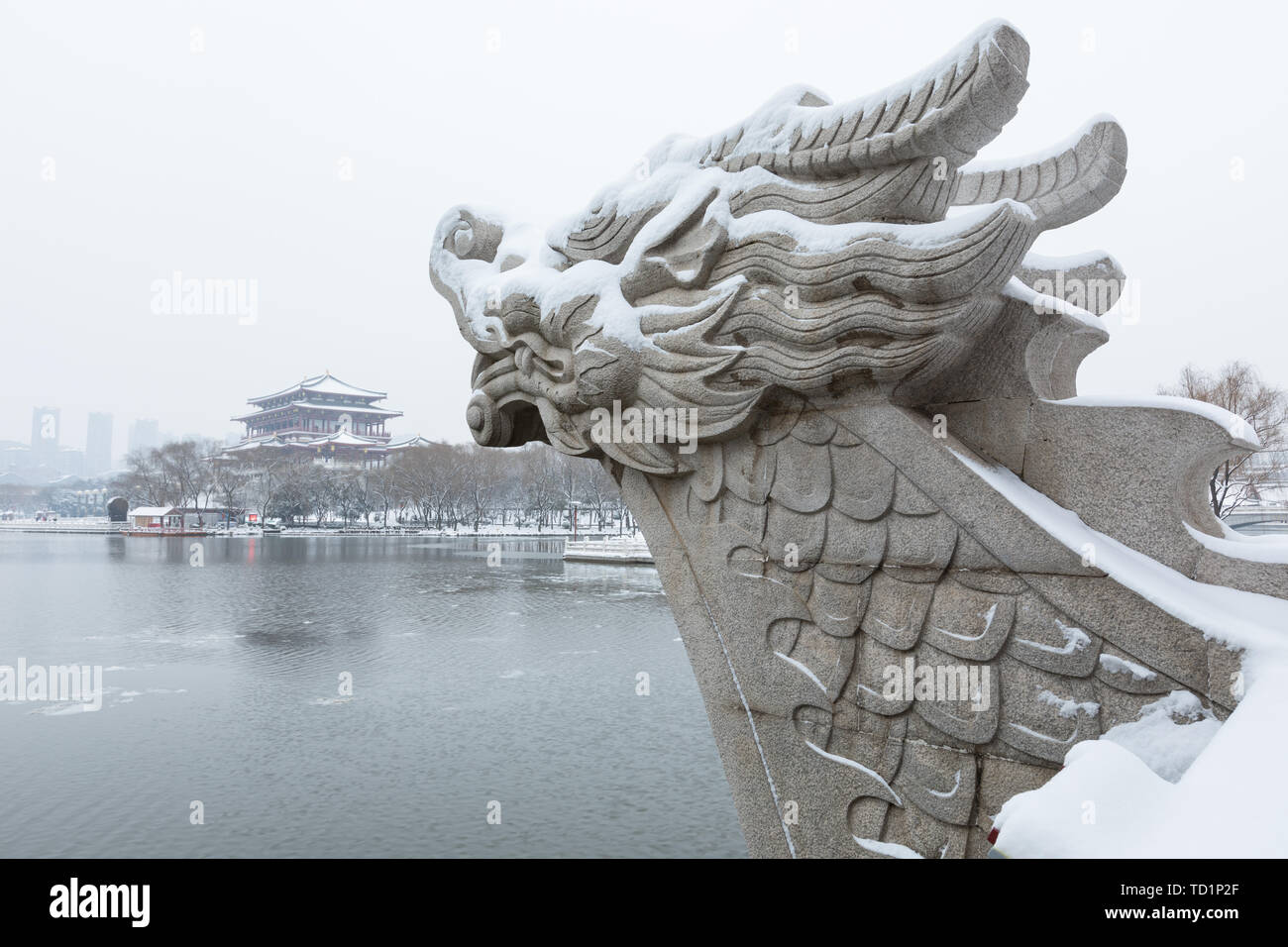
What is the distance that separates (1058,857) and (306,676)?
33.0 feet

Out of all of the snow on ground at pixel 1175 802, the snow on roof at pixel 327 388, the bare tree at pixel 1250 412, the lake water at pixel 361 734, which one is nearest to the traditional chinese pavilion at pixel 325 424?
the snow on roof at pixel 327 388

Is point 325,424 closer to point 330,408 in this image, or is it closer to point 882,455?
point 330,408

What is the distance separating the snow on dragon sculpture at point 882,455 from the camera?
7.61ft

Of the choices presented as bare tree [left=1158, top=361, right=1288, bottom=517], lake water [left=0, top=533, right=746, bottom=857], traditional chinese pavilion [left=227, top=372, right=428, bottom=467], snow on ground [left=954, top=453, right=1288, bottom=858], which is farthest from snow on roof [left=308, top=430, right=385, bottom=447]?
snow on ground [left=954, top=453, right=1288, bottom=858]

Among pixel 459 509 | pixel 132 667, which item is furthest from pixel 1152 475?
pixel 459 509

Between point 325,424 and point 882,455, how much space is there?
50.9 m

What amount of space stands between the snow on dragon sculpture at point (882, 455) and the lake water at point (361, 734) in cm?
323

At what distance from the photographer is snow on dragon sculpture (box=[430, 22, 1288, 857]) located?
232 centimetres

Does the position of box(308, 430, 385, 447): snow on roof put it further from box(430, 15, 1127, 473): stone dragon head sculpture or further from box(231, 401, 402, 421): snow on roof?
box(430, 15, 1127, 473): stone dragon head sculpture

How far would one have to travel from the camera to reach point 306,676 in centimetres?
981

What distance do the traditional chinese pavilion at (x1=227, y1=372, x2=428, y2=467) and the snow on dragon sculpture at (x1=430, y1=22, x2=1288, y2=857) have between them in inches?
1772

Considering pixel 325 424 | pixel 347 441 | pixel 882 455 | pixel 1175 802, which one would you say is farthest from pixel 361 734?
pixel 325 424

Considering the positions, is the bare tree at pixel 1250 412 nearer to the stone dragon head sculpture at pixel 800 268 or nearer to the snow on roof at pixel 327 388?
the stone dragon head sculpture at pixel 800 268

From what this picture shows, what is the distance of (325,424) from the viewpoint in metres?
49.3
